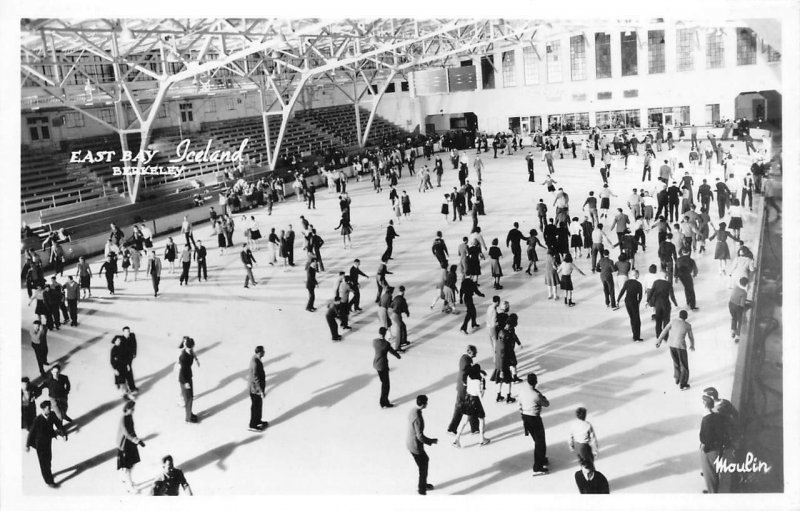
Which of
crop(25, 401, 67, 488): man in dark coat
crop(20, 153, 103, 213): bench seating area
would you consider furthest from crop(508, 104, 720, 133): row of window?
crop(25, 401, 67, 488): man in dark coat

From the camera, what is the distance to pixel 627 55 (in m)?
39.8

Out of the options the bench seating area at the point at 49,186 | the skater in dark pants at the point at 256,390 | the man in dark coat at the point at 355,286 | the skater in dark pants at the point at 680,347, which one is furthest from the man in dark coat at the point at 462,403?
the bench seating area at the point at 49,186

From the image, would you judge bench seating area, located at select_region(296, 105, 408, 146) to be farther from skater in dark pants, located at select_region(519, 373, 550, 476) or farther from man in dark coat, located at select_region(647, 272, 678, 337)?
skater in dark pants, located at select_region(519, 373, 550, 476)

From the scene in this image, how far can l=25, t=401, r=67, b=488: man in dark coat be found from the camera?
27.3ft

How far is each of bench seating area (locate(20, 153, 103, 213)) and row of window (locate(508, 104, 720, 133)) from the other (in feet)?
99.4

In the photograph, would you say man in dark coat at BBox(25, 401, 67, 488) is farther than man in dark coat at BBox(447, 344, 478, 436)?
No

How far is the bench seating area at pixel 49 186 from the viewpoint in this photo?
2292 centimetres

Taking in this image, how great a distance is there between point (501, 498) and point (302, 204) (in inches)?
792

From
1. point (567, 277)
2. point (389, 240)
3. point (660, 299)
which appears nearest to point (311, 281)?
point (389, 240)

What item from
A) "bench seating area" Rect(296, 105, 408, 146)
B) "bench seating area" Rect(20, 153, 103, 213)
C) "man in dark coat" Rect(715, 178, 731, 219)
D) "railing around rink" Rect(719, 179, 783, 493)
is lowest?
"railing around rink" Rect(719, 179, 783, 493)

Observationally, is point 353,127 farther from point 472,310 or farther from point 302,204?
point 472,310

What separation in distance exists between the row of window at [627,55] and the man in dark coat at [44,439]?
34.1 meters
